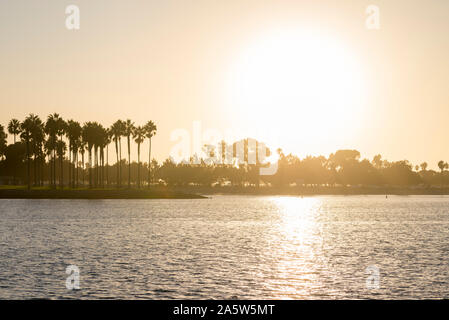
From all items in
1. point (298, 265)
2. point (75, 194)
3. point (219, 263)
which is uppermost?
point (75, 194)

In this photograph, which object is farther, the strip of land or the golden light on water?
the strip of land

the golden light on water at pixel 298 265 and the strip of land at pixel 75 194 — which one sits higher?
the strip of land at pixel 75 194

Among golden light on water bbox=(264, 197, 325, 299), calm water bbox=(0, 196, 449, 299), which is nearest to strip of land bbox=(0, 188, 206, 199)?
calm water bbox=(0, 196, 449, 299)

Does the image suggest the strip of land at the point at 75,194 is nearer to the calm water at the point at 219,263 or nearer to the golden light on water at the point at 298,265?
the calm water at the point at 219,263

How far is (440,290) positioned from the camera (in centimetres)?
3206

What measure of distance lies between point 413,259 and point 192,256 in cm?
1935

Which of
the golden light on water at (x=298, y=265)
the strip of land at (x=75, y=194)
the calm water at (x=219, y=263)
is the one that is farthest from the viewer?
the strip of land at (x=75, y=194)

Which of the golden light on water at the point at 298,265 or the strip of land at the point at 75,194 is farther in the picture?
the strip of land at the point at 75,194

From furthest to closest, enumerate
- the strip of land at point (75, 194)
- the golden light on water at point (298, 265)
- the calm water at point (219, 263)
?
1. the strip of land at point (75, 194)
2. the golden light on water at point (298, 265)
3. the calm water at point (219, 263)

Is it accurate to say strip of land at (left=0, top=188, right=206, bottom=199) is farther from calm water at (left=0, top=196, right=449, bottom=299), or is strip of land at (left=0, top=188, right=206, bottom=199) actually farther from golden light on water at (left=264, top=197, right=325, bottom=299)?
golden light on water at (left=264, top=197, right=325, bottom=299)

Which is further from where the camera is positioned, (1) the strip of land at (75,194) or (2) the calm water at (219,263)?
(1) the strip of land at (75,194)

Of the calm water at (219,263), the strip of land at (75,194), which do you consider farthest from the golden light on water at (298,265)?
the strip of land at (75,194)

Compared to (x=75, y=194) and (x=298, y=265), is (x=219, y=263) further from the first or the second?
(x=75, y=194)

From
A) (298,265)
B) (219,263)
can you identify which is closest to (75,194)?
(219,263)
